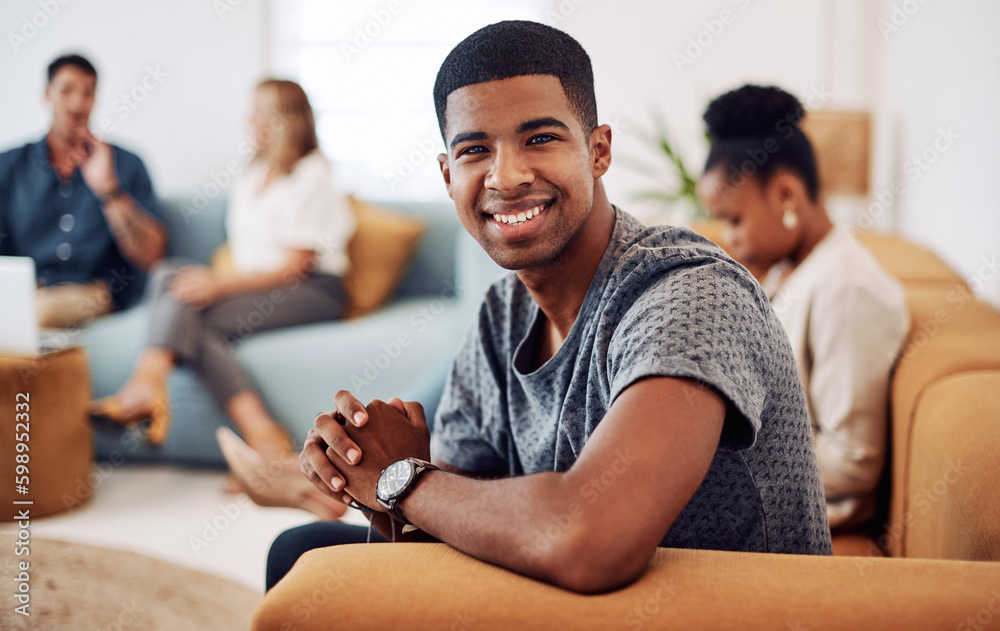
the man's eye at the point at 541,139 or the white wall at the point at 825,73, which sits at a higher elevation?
the white wall at the point at 825,73

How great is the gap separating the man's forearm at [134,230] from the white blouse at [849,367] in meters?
2.72

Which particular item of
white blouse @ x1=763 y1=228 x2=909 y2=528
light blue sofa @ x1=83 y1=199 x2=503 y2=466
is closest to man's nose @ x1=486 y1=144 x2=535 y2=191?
white blouse @ x1=763 y1=228 x2=909 y2=528

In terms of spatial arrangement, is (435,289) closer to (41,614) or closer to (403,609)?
(41,614)

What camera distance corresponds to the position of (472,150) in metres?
1.01

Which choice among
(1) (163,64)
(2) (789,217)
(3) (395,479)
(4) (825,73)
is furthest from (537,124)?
(1) (163,64)

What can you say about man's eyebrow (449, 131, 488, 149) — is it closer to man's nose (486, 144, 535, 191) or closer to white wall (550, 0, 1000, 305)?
man's nose (486, 144, 535, 191)

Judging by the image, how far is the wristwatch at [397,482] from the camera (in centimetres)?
87

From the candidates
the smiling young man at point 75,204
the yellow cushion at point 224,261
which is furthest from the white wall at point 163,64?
the yellow cushion at point 224,261

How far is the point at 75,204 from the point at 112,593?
6.49ft

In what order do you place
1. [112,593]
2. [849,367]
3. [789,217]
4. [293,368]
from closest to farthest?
[849,367], [789,217], [112,593], [293,368]

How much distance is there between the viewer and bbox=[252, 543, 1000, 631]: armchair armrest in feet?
2.20

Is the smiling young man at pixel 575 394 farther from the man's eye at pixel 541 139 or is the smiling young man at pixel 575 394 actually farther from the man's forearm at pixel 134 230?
the man's forearm at pixel 134 230

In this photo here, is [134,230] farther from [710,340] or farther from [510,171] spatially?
[710,340]

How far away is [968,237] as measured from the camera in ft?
6.68
